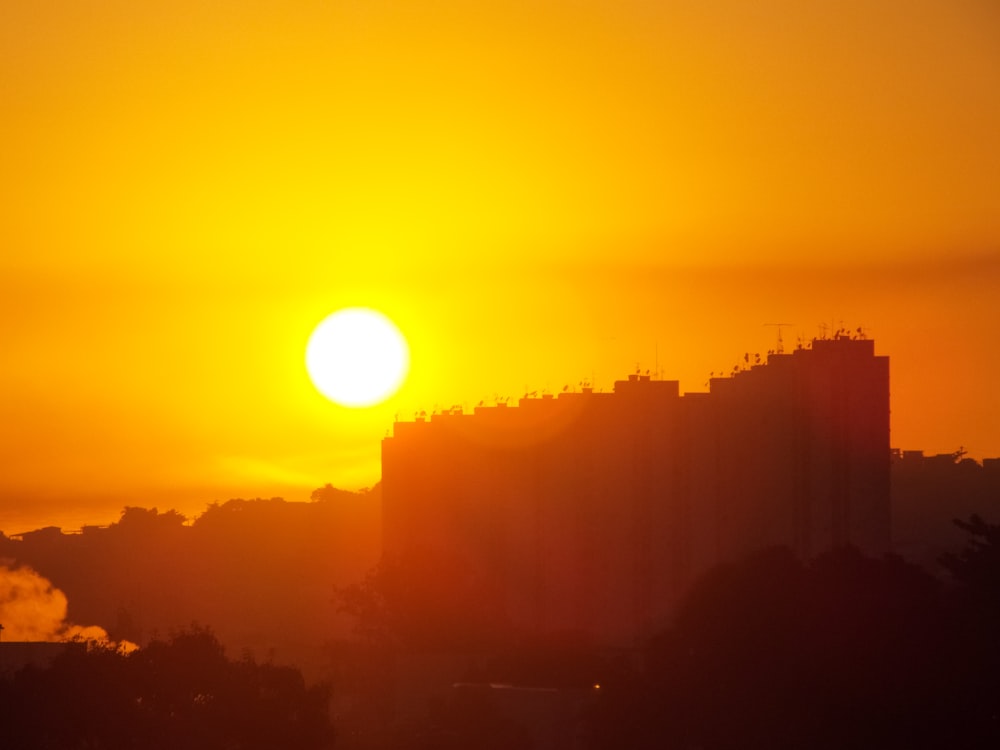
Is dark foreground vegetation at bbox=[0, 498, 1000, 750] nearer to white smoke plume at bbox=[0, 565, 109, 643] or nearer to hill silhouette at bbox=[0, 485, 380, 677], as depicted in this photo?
white smoke plume at bbox=[0, 565, 109, 643]

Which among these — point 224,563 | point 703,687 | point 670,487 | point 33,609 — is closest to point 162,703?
point 703,687

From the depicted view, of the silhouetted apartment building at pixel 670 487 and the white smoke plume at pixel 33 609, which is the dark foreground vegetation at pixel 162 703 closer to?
the white smoke plume at pixel 33 609

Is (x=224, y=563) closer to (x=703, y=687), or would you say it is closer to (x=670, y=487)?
(x=670, y=487)

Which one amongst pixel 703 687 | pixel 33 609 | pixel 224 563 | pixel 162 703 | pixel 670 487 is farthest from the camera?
pixel 224 563

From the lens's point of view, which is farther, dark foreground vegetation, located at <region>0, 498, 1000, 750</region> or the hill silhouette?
the hill silhouette

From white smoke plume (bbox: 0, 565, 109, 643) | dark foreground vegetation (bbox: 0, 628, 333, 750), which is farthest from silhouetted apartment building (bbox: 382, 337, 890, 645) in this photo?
dark foreground vegetation (bbox: 0, 628, 333, 750)

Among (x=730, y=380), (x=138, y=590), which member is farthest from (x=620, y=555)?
(x=138, y=590)

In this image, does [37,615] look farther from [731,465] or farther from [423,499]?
[731,465]
